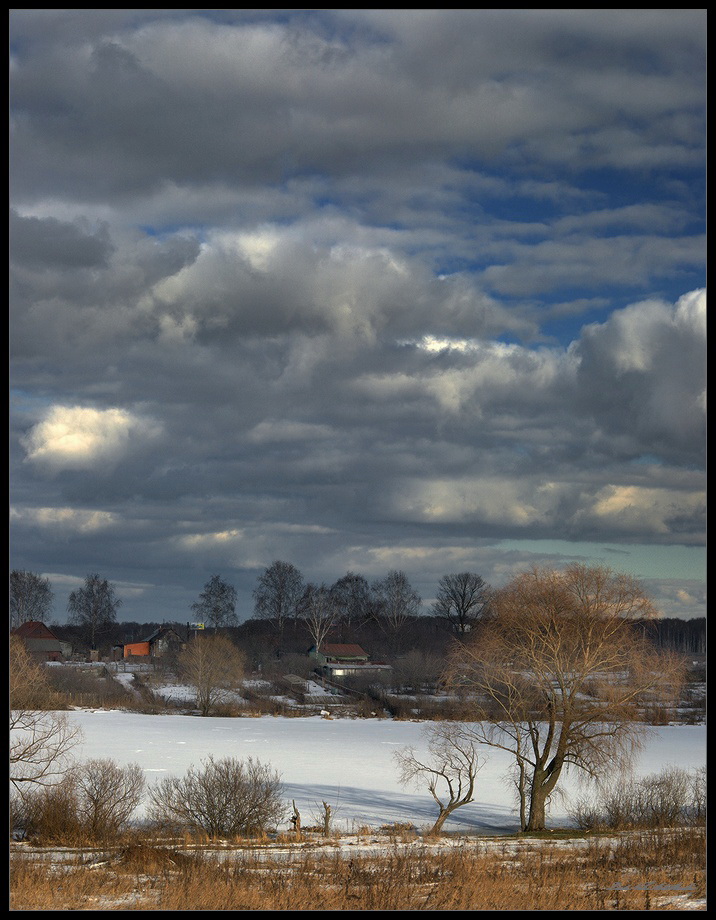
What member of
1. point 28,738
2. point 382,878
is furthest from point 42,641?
point 382,878

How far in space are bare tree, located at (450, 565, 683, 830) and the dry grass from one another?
514cm

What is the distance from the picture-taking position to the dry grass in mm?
13453

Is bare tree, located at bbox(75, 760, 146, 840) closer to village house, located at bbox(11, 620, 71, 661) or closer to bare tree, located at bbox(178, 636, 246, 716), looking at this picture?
bare tree, located at bbox(178, 636, 246, 716)

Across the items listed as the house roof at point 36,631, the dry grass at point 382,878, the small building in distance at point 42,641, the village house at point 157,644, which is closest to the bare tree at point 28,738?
the dry grass at point 382,878

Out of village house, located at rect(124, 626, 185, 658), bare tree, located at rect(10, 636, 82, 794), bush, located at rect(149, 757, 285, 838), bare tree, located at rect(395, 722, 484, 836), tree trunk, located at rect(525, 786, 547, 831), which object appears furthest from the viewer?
village house, located at rect(124, 626, 185, 658)

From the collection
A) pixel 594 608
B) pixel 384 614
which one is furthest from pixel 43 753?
pixel 384 614

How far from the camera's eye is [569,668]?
29.9m

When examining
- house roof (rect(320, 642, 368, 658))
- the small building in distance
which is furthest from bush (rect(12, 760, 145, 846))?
the small building in distance

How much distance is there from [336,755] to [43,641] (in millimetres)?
56209

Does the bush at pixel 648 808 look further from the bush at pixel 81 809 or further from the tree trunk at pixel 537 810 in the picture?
the bush at pixel 81 809

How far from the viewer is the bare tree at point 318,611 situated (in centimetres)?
9488

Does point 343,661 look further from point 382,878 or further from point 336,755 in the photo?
point 382,878

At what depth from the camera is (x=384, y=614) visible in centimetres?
9494
